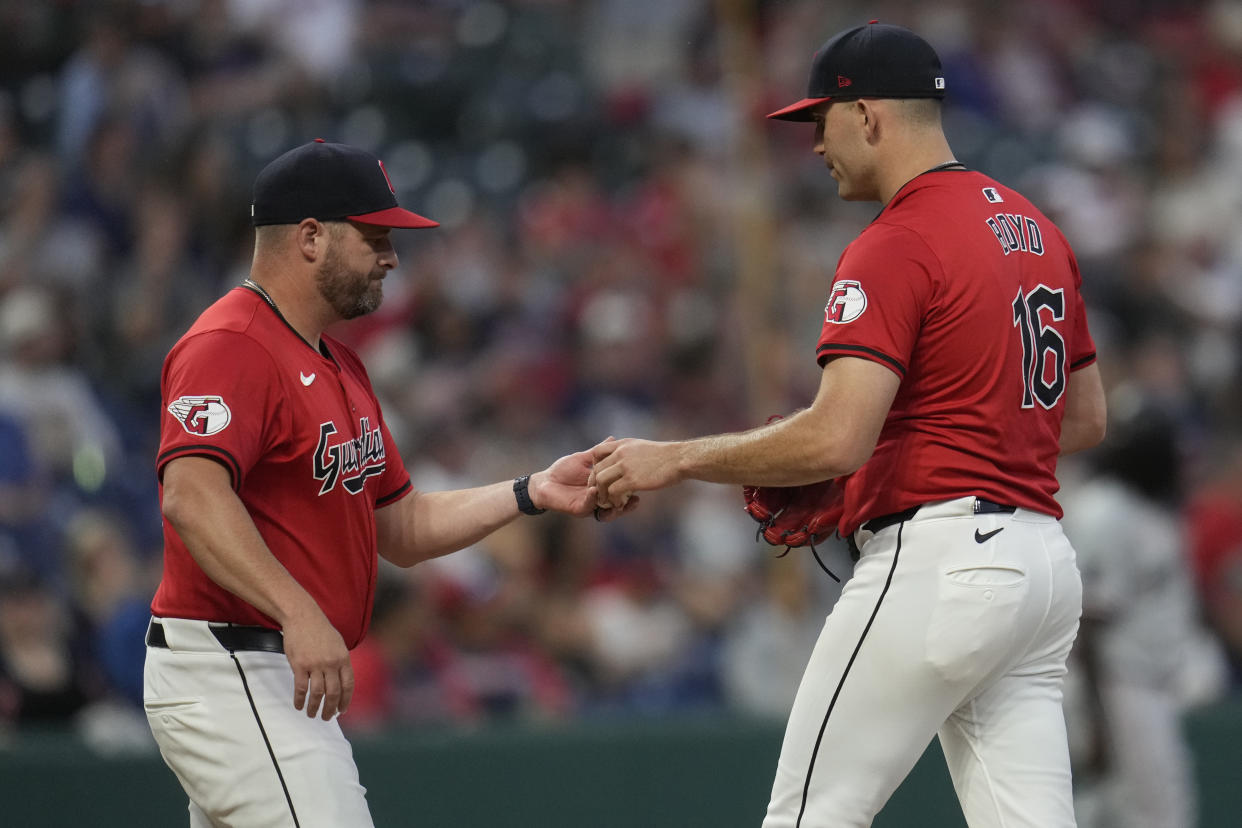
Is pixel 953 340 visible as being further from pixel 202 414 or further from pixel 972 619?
pixel 202 414

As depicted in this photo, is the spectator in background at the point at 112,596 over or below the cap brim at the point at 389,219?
below

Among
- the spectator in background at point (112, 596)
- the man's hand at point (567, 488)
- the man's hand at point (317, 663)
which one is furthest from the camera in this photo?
the spectator in background at point (112, 596)

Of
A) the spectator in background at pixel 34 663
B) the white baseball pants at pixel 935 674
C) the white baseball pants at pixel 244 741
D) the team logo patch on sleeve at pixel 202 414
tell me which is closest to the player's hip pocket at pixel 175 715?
the white baseball pants at pixel 244 741

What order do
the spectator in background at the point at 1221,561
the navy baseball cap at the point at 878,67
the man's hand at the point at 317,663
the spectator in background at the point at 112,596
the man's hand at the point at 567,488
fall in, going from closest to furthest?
the man's hand at the point at 317,663 < the navy baseball cap at the point at 878,67 < the man's hand at the point at 567,488 < the spectator in background at the point at 112,596 < the spectator in background at the point at 1221,561

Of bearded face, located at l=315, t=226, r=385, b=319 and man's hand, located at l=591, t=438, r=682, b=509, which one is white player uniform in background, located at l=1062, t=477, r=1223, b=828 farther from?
bearded face, located at l=315, t=226, r=385, b=319

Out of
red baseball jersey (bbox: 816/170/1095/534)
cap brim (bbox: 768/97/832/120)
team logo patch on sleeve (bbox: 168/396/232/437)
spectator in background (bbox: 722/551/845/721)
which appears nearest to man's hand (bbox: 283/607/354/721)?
team logo patch on sleeve (bbox: 168/396/232/437)

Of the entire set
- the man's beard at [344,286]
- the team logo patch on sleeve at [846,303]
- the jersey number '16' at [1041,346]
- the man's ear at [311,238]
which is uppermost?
the man's ear at [311,238]

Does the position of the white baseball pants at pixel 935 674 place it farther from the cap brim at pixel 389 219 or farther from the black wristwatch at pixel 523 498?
the cap brim at pixel 389 219

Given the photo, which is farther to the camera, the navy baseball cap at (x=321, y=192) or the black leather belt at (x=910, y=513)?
the navy baseball cap at (x=321, y=192)

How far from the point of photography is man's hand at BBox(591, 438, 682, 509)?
3893 mm

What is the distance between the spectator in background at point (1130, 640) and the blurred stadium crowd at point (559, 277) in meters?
0.04

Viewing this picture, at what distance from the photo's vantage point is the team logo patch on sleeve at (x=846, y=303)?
3580mm

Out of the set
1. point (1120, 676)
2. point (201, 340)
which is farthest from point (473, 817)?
point (201, 340)

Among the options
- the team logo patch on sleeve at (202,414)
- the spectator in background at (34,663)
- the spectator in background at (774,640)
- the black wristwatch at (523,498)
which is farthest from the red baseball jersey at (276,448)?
Result: the spectator in background at (774,640)
